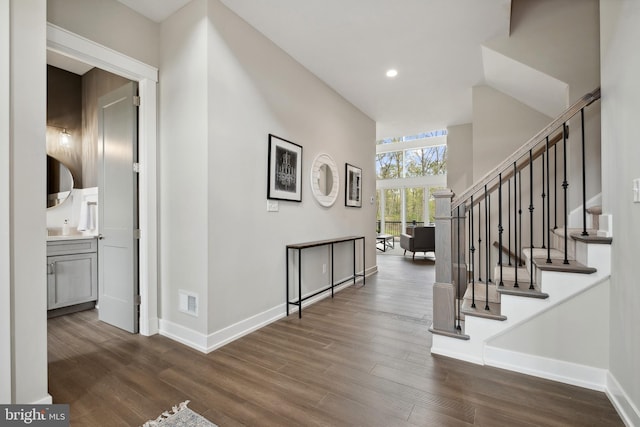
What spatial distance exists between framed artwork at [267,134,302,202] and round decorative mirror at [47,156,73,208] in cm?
286

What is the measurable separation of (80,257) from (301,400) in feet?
10.5

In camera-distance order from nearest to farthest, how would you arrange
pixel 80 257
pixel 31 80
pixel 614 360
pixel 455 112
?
1. pixel 31 80
2. pixel 614 360
3. pixel 80 257
4. pixel 455 112

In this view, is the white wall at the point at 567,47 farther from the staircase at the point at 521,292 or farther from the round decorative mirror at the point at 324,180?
the round decorative mirror at the point at 324,180

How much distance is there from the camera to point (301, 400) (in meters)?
1.85

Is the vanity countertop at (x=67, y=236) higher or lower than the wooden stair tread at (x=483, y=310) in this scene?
higher

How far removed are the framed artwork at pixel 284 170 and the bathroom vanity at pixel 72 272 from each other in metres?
2.30

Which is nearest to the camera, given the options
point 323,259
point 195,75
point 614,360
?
point 614,360

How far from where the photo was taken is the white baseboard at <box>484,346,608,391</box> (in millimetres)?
1936

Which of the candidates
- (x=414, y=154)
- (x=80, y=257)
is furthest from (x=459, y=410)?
(x=414, y=154)

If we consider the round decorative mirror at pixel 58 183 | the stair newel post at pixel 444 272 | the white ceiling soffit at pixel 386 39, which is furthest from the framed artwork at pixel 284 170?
the round decorative mirror at pixel 58 183

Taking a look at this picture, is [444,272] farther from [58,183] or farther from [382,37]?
[58,183]

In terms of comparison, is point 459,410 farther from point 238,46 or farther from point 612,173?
point 238,46

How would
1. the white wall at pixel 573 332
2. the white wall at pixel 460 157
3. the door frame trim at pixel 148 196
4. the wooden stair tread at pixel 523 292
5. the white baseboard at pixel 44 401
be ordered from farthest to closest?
the white wall at pixel 460 157 → the door frame trim at pixel 148 196 → the wooden stair tread at pixel 523 292 → the white wall at pixel 573 332 → the white baseboard at pixel 44 401

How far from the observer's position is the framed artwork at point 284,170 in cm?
318
